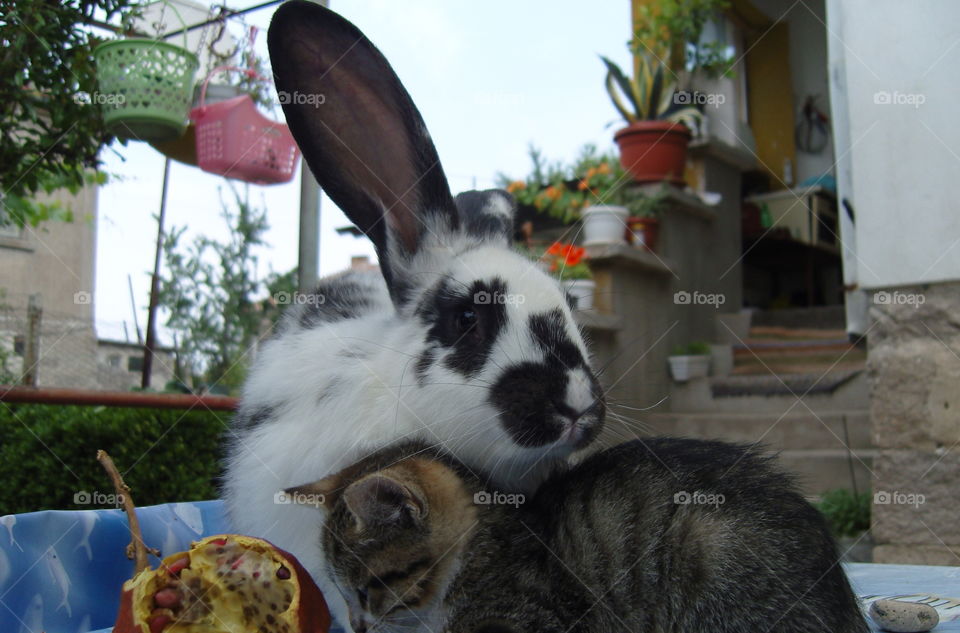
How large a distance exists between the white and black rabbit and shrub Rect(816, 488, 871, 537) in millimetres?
3213

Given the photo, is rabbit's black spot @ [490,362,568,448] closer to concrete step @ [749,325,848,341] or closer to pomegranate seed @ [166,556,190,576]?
pomegranate seed @ [166,556,190,576]

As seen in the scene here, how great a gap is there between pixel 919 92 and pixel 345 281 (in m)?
2.80

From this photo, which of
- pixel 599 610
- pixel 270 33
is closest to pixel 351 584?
pixel 599 610

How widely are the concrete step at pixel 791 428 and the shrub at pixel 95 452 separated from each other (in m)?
2.77

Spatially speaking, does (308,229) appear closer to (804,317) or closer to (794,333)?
(794,333)

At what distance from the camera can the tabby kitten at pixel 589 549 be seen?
152 centimetres

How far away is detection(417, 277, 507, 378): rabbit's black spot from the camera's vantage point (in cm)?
167

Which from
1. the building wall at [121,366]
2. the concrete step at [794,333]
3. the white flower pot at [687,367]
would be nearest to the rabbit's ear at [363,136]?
the building wall at [121,366]

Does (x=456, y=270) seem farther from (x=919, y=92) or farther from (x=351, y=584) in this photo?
(x=919, y=92)

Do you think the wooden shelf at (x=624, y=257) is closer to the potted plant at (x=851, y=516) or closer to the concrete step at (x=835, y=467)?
the concrete step at (x=835, y=467)

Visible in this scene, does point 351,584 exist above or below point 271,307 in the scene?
below

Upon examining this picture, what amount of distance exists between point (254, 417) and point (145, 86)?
149 centimetres

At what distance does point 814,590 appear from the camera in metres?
1.52

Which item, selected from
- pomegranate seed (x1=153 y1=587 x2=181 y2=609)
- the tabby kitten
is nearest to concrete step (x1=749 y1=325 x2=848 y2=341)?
the tabby kitten
